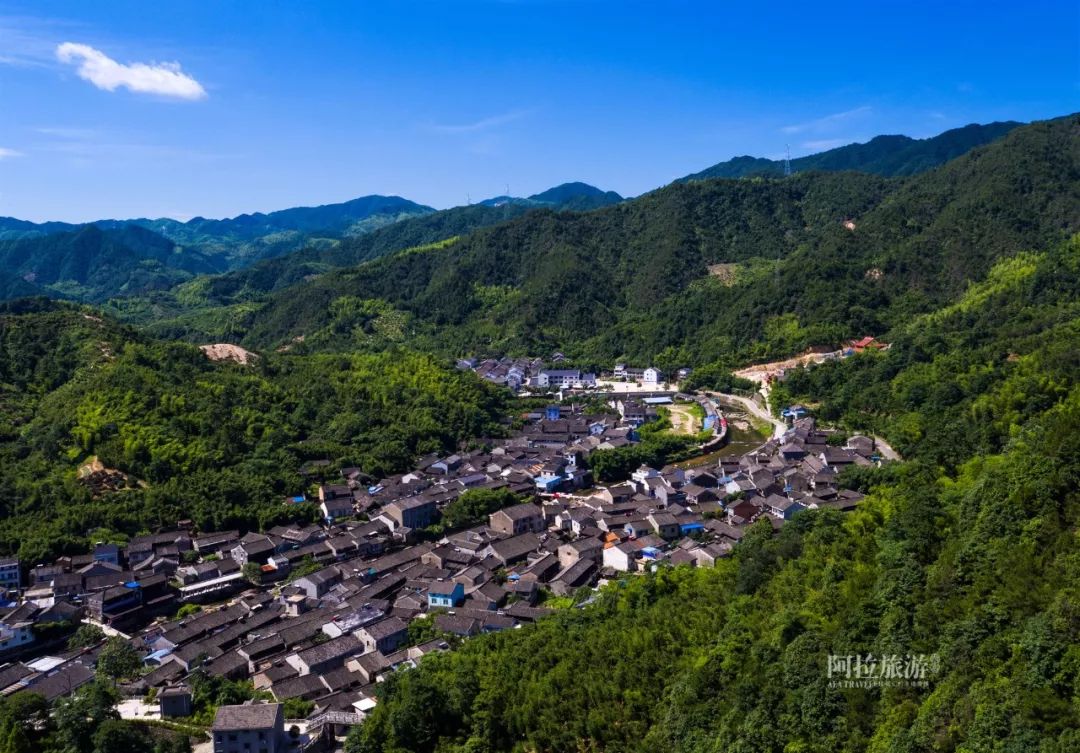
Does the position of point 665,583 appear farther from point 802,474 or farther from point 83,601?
point 83,601

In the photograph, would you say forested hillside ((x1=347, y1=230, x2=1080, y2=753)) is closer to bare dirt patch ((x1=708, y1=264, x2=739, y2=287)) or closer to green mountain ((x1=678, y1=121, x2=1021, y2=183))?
bare dirt patch ((x1=708, y1=264, x2=739, y2=287))

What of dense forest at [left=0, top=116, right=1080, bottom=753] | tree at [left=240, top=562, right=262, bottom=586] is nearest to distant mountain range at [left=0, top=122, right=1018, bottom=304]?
dense forest at [left=0, top=116, right=1080, bottom=753]

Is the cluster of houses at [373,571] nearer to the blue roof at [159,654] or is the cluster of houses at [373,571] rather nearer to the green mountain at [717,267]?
the blue roof at [159,654]

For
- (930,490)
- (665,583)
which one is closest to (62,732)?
(665,583)

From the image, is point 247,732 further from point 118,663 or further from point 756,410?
point 756,410

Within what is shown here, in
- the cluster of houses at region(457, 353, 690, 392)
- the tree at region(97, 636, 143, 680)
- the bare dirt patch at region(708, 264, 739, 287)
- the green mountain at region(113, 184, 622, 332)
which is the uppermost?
the green mountain at region(113, 184, 622, 332)

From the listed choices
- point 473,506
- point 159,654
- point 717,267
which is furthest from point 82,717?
point 717,267
